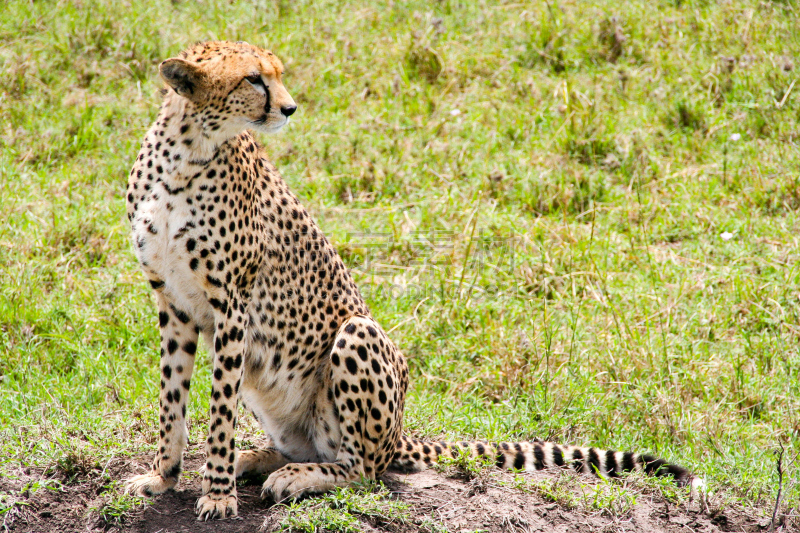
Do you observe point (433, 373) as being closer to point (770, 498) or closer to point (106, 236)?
point (770, 498)

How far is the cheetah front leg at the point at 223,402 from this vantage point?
3.13 meters

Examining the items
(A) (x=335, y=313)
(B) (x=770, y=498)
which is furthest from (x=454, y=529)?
(B) (x=770, y=498)

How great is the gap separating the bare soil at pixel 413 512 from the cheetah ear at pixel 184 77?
5.08ft

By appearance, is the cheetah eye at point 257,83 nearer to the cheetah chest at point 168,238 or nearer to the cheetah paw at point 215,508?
the cheetah chest at point 168,238

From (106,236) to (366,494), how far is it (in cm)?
299

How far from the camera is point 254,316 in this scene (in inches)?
133

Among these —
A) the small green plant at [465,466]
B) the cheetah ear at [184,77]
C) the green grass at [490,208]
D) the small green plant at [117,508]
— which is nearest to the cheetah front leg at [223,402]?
the small green plant at [117,508]

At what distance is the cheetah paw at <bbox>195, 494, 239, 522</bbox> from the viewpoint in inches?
121

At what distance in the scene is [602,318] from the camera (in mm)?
4938

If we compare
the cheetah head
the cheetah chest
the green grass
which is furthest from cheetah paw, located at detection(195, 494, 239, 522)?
the cheetah head

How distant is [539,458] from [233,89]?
2.05 meters

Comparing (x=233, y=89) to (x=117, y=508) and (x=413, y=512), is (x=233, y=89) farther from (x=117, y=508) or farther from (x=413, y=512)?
(x=413, y=512)

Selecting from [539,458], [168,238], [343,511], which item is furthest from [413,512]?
[168,238]

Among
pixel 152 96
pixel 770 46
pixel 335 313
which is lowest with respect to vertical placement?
pixel 335 313
